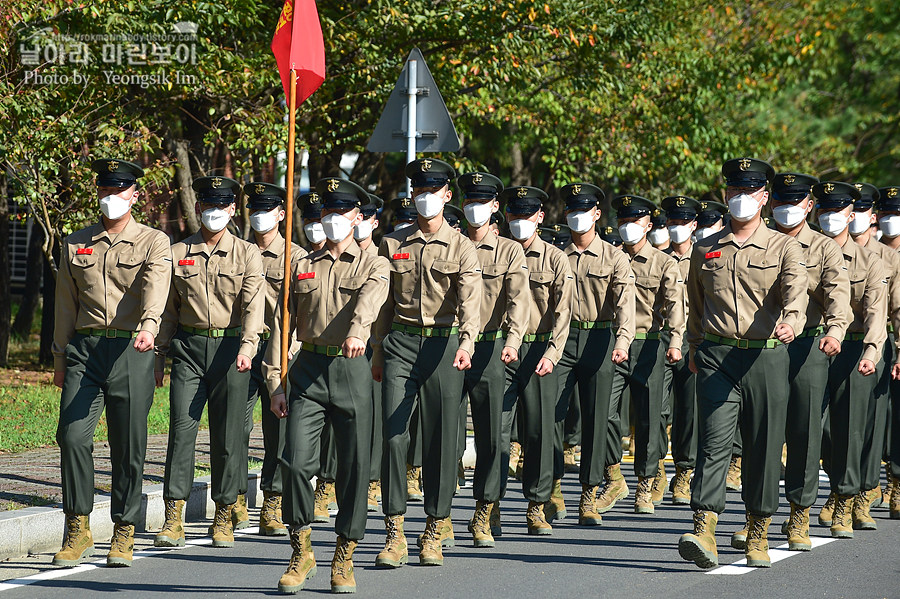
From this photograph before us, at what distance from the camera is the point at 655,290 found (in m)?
10.4

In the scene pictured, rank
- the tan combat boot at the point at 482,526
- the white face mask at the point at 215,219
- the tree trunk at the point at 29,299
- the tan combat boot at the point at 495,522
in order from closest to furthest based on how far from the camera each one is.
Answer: the tan combat boot at the point at 482,526 < the white face mask at the point at 215,219 < the tan combat boot at the point at 495,522 < the tree trunk at the point at 29,299

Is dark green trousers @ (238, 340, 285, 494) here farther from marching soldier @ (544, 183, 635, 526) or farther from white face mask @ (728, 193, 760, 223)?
white face mask @ (728, 193, 760, 223)

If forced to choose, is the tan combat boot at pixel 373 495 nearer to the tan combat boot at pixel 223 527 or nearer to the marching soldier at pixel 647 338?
the tan combat boot at pixel 223 527

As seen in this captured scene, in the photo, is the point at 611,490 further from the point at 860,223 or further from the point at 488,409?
the point at 860,223

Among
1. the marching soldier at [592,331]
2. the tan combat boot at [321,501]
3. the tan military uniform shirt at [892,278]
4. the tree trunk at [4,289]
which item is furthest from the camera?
the tree trunk at [4,289]

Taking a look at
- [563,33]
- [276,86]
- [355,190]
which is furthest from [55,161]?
[355,190]

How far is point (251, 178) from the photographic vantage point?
1809 centimetres

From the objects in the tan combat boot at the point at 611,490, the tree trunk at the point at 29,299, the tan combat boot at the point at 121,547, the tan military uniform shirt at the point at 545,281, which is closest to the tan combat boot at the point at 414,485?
the tan combat boot at the point at 611,490

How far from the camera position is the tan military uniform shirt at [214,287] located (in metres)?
8.20

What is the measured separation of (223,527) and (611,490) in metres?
3.26

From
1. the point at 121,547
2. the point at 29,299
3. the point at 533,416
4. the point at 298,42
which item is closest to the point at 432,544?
the point at 533,416

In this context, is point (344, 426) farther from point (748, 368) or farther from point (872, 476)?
point (872, 476)

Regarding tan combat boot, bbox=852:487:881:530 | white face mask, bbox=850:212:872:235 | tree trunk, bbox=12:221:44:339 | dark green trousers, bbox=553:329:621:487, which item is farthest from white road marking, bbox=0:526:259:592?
tree trunk, bbox=12:221:44:339

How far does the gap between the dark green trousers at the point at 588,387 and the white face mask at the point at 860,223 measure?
2.03 meters
